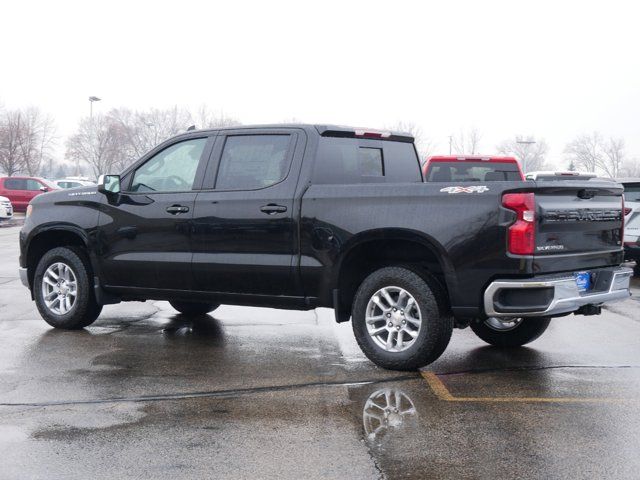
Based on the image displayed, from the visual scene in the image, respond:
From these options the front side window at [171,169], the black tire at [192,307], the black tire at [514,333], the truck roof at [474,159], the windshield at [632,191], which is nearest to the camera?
the black tire at [514,333]

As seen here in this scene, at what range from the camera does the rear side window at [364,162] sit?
23.6 ft

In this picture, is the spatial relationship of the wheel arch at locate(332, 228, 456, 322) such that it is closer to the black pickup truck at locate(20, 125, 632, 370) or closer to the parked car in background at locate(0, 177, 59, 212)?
the black pickup truck at locate(20, 125, 632, 370)

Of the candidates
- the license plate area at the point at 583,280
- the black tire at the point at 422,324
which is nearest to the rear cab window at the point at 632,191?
the license plate area at the point at 583,280

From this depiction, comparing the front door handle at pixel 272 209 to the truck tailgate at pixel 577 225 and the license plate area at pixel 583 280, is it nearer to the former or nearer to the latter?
the truck tailgate at pixel 577 225

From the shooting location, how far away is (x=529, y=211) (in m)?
6.04

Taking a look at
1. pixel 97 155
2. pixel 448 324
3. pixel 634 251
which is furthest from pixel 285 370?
pixel 97 155

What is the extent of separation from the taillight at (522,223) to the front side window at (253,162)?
2.00 meters

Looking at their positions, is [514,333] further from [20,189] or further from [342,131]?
[20,189]

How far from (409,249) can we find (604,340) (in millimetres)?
2545

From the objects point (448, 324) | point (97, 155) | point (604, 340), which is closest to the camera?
point (448, 324)

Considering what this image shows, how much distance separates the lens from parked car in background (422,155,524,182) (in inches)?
499

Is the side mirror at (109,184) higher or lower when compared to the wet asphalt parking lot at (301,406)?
higher

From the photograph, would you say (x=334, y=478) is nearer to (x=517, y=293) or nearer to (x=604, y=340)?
(x=517, y=293)

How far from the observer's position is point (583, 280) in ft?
21.4
